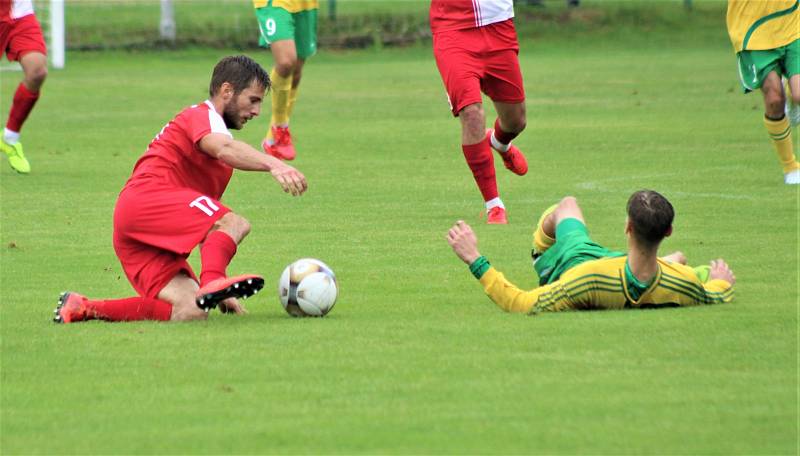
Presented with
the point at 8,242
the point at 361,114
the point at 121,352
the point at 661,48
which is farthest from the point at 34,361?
the point at 661,48

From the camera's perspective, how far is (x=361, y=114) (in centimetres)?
2088

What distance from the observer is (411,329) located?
7.20 metres

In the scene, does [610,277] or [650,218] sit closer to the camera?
[650,218]

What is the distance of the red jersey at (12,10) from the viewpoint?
559 inches

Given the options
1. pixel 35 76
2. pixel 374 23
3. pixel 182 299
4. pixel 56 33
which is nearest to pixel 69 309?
pixel 182 299

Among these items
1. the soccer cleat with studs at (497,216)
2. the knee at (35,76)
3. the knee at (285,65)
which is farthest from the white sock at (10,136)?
the soccer cleat with studs at (497,216)

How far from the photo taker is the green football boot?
47.7 ft

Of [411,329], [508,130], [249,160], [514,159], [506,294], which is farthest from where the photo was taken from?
[514,159]

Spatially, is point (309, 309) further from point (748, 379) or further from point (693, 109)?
point (693, 109)

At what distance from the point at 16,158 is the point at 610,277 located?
8.75 metres

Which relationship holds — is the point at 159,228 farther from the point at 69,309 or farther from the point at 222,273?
the point at 69,309

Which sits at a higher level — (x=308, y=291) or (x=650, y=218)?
(x=650, y=218)

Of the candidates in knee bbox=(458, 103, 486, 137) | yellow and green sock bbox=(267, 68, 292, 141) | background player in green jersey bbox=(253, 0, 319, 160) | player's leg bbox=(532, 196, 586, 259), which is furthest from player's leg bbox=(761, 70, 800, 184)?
player's leg bbox=(532, 196, 586, 259)

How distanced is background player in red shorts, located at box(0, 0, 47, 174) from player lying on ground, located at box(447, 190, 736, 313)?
7888mm
